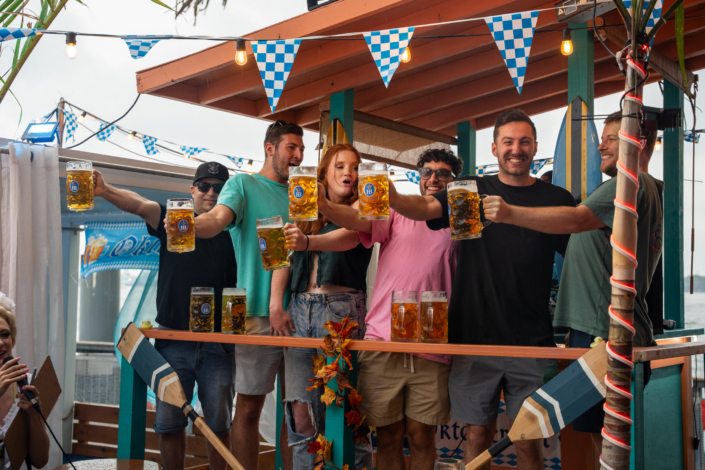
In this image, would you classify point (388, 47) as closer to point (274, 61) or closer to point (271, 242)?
point (274, 61)

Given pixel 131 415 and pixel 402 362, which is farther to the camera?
pixel 131 415

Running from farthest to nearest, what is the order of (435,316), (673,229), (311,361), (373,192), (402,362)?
(673,229) < (311,361) < (402,362) < (435,316) < (373,192)

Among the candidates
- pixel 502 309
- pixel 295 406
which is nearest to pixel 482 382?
pixel 502 309

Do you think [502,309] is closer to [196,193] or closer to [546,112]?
[196,193]

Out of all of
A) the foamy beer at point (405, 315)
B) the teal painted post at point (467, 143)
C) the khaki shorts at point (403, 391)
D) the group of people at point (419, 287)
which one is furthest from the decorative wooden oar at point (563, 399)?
the teal painted post at point (467, 143)

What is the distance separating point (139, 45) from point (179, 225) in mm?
1356

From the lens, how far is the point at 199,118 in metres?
13.6

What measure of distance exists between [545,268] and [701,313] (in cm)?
917

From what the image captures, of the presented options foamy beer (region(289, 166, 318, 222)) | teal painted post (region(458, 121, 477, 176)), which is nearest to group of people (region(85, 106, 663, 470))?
foamy beer (region(289, 166, 318, 222))

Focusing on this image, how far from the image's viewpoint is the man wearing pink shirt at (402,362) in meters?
2.13

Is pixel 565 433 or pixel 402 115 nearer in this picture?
pixel 565 433

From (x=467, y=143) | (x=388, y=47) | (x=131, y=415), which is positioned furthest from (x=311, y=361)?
(x=467, y=143)

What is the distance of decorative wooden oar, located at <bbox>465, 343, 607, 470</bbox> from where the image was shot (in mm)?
1748

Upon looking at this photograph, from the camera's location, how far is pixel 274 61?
3.09 metres
